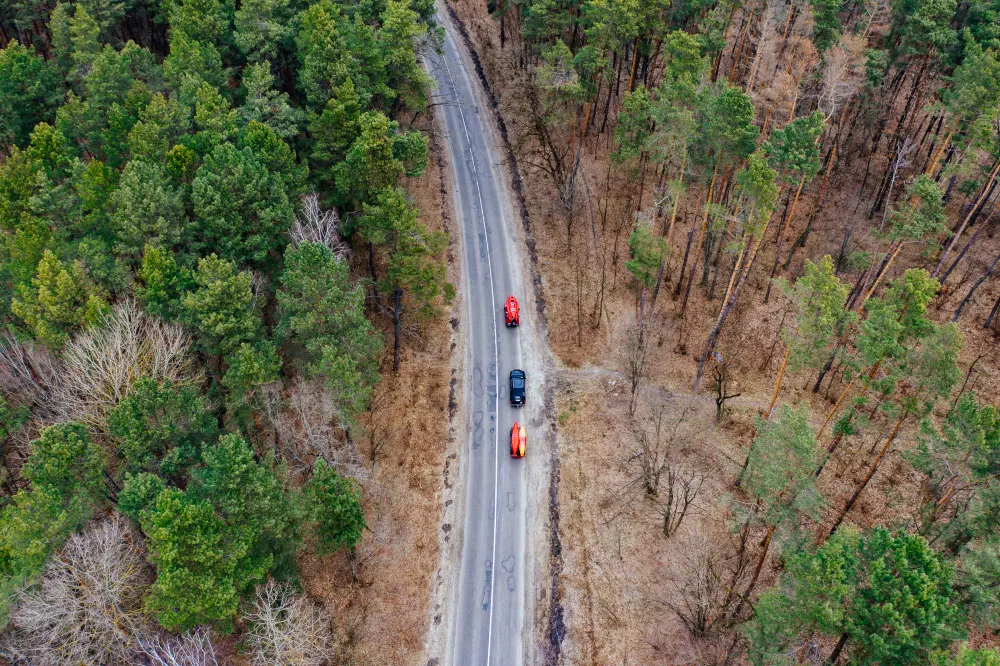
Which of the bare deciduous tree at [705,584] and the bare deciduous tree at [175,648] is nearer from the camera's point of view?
the bare deciduous tree at [175,648]

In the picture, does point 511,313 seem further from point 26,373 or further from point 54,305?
point 26,373

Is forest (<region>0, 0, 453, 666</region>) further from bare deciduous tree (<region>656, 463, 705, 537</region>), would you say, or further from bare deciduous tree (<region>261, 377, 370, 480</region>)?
bare deciduous tree (<region>656, 463, 705, 537</region>)

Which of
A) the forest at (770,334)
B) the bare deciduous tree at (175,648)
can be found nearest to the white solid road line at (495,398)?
the forest at (770,334)

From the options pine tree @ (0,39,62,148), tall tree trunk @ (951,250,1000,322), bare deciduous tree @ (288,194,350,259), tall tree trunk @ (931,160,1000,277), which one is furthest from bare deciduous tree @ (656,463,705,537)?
pine tree @ (0,39,62,148)

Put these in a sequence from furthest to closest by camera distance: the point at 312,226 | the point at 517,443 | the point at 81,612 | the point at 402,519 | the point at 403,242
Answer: the point at 517,443 < the point at 403,242 < the point at 402,519 < the point at 312,226 < the point at 81,612

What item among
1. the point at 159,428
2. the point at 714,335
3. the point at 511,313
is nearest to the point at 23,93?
the point at 159,428

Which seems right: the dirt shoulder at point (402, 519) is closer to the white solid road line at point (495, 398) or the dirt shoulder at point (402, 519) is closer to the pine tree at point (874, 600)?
the white solid road line at point (495, 398)
